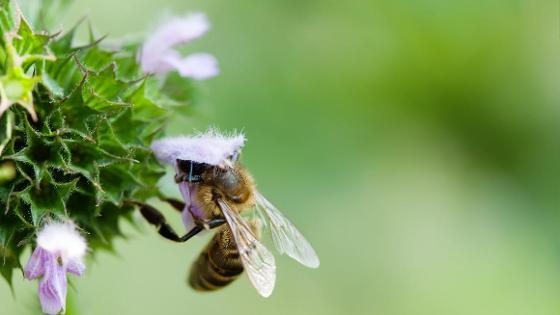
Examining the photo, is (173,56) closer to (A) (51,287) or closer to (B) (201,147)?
(B) (201,147)

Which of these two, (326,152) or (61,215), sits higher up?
(326,152)

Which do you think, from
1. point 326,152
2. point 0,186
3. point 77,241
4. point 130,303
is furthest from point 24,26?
point 326,152

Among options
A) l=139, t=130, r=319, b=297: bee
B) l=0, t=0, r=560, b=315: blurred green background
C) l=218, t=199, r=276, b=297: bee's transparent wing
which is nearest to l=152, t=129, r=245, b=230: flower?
l=139, t=130, r=319, b=297: bee

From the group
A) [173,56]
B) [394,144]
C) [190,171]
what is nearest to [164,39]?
[173,56]

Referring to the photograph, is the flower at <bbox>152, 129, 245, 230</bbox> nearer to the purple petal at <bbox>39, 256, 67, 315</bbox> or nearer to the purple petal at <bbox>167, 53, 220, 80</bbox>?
the purple petal at <bbox>167, 53, 220, 80</bbox>

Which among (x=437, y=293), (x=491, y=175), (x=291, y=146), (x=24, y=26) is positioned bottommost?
(x=437, y=293)

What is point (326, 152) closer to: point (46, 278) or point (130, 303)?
point (130, 303)

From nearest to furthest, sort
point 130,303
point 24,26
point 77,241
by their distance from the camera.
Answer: point 77,241
point 24,26
point 130,303

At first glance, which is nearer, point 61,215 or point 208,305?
point 61,215
